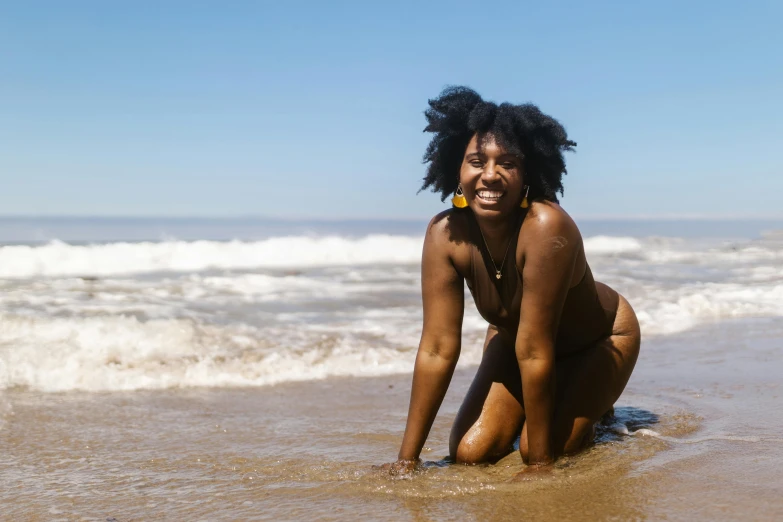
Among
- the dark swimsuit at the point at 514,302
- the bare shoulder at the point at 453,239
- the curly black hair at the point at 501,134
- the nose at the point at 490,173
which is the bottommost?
the dark swimsuit at the point at 514,302

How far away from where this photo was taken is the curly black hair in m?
3.27

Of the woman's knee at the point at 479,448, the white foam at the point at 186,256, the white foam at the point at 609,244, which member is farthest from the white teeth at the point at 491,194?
the white foam at the point at 609,244

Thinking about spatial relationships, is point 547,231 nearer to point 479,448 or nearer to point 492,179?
point 492,179

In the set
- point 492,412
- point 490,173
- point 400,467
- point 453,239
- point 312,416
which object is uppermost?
point 490,173

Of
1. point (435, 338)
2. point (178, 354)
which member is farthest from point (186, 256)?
point (435, 338)

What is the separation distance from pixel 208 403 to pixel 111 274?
13.2 m

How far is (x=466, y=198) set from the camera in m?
3.38

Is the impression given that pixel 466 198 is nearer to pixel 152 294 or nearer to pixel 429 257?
pixel 429 257

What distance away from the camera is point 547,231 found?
318cm

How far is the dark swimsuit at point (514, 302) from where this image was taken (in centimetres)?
346

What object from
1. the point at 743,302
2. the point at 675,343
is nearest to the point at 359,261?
the point at 743,302

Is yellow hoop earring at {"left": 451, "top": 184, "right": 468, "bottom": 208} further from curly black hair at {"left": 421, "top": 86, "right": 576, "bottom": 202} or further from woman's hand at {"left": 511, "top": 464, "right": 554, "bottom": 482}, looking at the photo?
woman's hand at {"left": 511, "top": 464, "right": 554, "bottom": 482}

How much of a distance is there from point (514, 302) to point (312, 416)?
6.27 feet

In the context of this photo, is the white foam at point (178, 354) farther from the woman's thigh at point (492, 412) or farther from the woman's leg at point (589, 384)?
the woman's leg at point (589, 384)
